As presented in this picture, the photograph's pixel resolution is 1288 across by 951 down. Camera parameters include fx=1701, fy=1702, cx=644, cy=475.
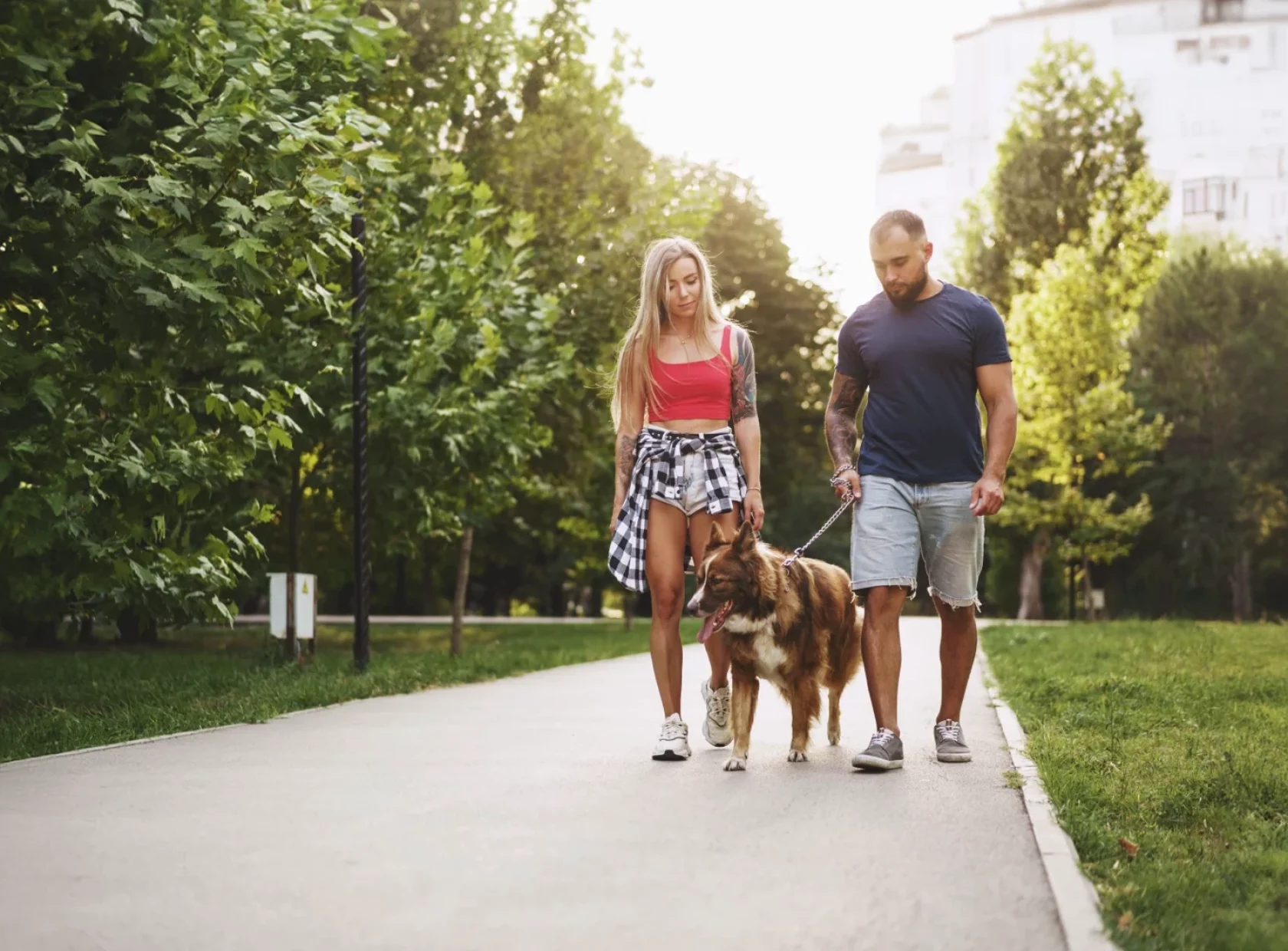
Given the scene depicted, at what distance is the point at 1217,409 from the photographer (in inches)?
1832

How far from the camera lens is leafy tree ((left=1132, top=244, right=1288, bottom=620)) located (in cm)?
4575

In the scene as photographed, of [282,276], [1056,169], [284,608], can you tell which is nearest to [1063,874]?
[282,276]

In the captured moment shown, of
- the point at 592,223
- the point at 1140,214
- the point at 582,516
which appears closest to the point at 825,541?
the point at 1140,214

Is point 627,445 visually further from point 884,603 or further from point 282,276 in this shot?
point 282,276

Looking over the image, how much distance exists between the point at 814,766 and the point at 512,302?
43.5ft

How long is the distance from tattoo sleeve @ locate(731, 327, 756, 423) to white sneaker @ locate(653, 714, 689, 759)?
1.48 meters

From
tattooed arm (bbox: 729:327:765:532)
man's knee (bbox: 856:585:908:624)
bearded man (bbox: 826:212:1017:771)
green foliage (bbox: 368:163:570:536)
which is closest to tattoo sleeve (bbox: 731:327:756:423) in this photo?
tattooed arm (bbox: 729:327:765:532)

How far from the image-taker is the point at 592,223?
25000mm

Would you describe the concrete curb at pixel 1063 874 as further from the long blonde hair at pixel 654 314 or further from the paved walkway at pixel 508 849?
the long blonde hair at pixel 654 314

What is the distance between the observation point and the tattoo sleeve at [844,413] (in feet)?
26.6

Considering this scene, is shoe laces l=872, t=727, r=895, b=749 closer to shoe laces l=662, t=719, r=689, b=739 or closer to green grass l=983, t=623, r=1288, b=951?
green grass l=983, t=623, r=1288, b=951

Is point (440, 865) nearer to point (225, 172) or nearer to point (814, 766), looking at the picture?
point (814, 766)

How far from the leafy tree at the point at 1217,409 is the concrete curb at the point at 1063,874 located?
4021cm

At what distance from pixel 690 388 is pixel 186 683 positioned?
23.0ft
